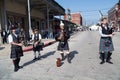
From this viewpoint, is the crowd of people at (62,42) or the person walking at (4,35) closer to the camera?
the crowd of people at (62,42)

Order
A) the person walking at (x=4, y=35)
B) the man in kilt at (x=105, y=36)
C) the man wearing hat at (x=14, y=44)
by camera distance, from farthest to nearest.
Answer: the person walking at (x=4, y=35) → the man in kilt at (x=105, y=36) → the man wearing hat at (x=14, y=44)

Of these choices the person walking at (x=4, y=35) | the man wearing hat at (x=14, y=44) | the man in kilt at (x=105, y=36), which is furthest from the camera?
the person walking at (x=4, y=35)

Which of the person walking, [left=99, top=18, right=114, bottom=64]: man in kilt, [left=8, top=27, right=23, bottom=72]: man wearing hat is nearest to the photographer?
[left=8, top=27, right=23, bottom=72]: man wearing hat

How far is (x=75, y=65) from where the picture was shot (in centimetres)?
1059

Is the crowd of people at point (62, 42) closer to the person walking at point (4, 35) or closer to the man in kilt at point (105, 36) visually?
the man in kilt at point (105, 36)

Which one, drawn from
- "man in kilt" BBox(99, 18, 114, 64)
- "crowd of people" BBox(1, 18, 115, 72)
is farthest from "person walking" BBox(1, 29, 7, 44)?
"man in kilt" BBox(99, 18, 114, 64)

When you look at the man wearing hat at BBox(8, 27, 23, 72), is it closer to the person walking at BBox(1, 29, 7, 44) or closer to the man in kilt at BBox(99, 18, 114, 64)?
the man in kilt at BBox(99, 18, 114, 64)

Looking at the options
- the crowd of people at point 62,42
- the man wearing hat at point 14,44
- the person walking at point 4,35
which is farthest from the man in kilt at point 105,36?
the person walking at point 4,35

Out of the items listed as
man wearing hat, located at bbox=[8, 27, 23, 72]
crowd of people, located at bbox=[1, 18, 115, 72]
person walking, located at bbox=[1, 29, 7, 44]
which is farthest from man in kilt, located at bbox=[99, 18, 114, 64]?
person walking, located at bbox=[1, 29, 7, 44]

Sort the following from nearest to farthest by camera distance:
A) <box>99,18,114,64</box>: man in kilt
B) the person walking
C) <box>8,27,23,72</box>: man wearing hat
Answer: <box>8,27,23,72</box>: man wearing hat < <box>99,18,114,64</box>: man in kilt < the person walking

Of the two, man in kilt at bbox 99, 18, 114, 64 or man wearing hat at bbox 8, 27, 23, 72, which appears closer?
man wearing hat at bbox 8, 27, 23, 72

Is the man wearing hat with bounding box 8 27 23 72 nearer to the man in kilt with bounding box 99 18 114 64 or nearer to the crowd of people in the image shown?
the crowd of people

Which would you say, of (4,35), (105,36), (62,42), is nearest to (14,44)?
(62,42)

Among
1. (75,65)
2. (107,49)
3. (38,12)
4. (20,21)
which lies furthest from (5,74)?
(38,12)
